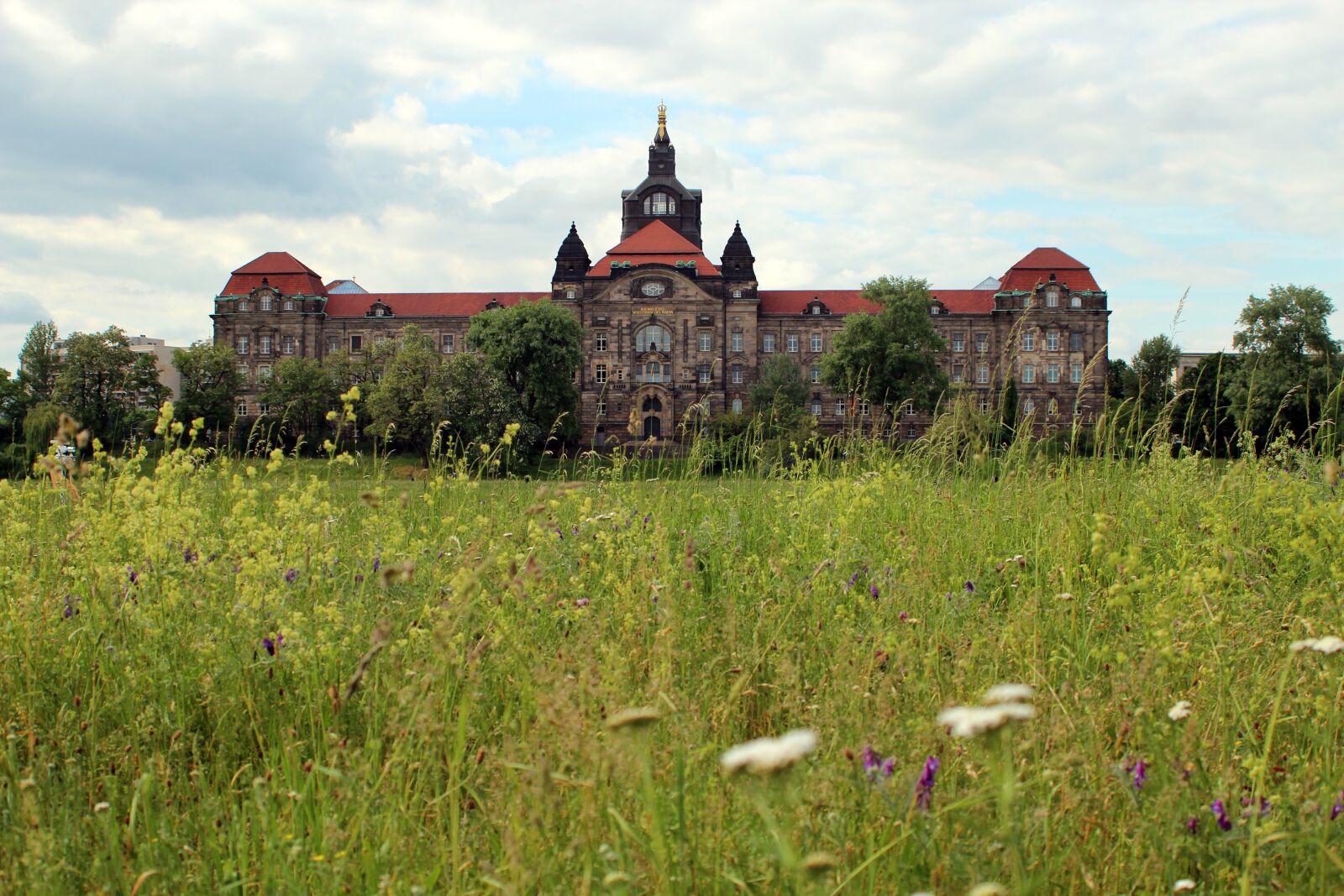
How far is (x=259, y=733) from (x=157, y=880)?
2.39 feet

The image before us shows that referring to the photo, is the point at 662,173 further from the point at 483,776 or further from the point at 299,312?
the point at 483,776

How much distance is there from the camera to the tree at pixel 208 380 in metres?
54.2

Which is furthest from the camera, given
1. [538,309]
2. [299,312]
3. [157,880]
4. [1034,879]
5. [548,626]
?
[299,312]

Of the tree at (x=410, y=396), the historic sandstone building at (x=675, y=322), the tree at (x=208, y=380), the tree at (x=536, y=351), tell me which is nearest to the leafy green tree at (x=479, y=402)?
the tree at (x=410, y=396)

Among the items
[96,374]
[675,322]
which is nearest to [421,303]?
[675,322]

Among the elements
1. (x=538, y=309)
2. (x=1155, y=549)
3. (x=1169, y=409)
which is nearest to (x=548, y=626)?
(x=1155, y=549)

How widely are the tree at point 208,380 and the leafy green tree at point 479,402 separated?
18.6 meters

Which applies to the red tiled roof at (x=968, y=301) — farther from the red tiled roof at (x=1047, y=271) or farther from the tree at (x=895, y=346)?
the tree at (x=895, y=346)

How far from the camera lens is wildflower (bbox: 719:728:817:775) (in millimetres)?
891

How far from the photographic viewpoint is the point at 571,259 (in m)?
65.8

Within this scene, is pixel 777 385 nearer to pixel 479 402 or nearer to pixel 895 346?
pixel 895 346

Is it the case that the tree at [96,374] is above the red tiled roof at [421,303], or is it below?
below

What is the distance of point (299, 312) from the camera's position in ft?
219

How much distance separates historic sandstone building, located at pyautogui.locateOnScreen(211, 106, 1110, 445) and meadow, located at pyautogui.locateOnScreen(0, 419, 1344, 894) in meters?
56.7
